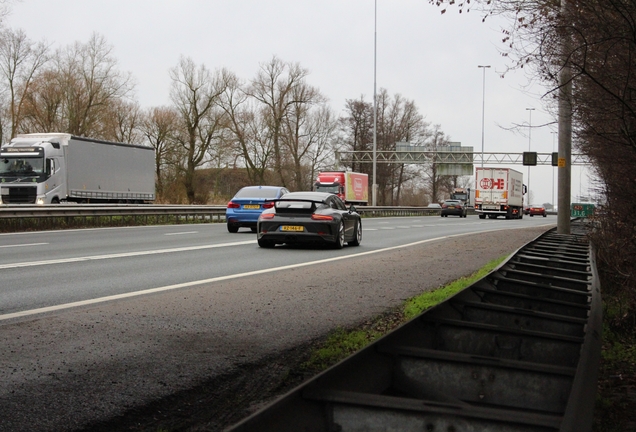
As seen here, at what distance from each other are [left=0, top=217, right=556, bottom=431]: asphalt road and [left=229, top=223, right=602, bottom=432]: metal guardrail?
176 cm

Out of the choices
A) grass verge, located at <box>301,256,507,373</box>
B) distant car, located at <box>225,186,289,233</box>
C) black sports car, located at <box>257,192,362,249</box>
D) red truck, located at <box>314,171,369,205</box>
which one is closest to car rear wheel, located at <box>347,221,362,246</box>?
black sports car, located at <box>257,192,362,249</box>

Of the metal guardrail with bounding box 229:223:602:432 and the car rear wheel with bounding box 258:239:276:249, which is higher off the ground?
the metal guardrail with bounding box 229:223:602:432

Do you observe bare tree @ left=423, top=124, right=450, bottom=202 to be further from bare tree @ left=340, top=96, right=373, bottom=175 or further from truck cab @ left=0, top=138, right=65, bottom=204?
truck cab @ left=0, top=138, right=65, bottom=204

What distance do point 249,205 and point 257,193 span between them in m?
0.57

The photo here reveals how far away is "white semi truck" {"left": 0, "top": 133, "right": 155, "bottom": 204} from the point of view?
33.7 m

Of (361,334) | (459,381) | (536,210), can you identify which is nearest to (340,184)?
(536,210)

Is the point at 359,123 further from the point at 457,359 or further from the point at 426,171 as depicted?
the point at 457,359

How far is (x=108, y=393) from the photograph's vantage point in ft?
16.1

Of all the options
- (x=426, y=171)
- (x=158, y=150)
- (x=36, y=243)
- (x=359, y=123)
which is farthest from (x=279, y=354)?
(x=426, y=171)

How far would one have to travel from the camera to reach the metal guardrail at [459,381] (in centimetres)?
263

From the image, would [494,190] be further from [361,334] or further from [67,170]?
[361,334]

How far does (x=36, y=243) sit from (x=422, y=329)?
51.7 feet

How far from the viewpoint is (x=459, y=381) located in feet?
11.7

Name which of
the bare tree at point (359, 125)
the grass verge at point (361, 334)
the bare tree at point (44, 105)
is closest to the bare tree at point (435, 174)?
the bare tree at point (359, 125)
